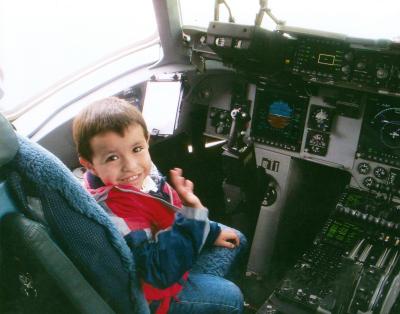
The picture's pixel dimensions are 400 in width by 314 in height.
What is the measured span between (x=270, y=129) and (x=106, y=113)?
1.27 meters

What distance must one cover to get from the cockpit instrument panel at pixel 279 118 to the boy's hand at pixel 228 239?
0.88 m

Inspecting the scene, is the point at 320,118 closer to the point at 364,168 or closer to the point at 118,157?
the point at 364,168

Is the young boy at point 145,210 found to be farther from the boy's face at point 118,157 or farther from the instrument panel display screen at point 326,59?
the instrument panel display screen at point 326,59

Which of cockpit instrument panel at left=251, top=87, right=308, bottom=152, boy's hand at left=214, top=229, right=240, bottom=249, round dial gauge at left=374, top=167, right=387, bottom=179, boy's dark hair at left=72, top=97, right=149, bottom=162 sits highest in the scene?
cockpit instrument panel at left=251, top=87, right=308, bottom=152

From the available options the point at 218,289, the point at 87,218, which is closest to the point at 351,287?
the point at 218,289

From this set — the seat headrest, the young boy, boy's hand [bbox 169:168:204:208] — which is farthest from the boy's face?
the seat headrest

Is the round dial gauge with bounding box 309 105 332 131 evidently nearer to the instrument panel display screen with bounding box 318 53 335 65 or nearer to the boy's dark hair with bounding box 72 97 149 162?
the instrument panel display screen with bounding box 318 53 335 65

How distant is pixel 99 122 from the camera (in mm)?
980

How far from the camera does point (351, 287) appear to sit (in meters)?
1.25

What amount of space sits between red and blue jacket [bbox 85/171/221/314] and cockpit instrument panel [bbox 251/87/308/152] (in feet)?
3.87

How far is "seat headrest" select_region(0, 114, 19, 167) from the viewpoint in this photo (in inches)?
29.6

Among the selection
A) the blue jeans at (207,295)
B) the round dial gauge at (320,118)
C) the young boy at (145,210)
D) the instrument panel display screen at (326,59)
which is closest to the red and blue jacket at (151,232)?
the young boy at (145,210)

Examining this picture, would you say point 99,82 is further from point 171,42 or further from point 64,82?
point 171,42

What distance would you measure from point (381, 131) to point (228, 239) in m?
0.95
